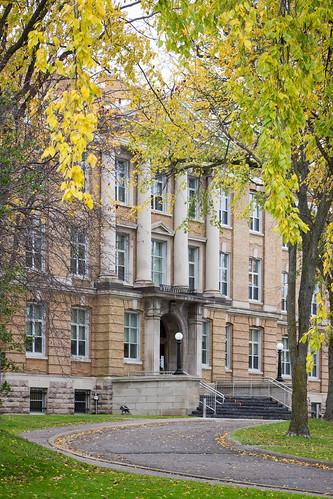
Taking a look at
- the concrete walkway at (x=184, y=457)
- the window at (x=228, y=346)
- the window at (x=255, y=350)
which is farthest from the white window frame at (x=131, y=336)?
the concrete walkway at (x=184, y=457)

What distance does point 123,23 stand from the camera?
17.2 metres

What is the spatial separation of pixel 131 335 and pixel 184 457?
25052 millimetres

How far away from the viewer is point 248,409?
137ft

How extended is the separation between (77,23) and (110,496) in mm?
6821

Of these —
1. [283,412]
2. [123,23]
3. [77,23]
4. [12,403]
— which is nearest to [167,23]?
[77,23]

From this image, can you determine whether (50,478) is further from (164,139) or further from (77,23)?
(164,139)

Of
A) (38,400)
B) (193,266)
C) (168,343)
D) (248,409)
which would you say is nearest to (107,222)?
(38,400)

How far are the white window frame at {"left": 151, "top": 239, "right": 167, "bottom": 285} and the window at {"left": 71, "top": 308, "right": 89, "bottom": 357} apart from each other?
5.35 m

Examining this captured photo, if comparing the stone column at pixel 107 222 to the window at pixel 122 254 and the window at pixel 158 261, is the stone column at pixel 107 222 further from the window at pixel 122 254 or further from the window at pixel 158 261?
the window at pixel 158 261

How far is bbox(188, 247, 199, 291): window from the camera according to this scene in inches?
1935

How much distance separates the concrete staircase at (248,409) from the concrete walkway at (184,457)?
39.7 ft

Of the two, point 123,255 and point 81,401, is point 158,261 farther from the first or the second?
point 81,401

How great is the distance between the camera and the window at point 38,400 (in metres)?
39.2

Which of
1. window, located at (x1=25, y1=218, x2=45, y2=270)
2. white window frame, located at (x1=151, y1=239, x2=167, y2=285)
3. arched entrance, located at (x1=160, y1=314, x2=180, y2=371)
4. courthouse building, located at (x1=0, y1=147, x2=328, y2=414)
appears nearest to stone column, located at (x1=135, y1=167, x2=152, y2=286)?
courthouse building, located at (x1=0, y1=147, x2=328, y2=414)
